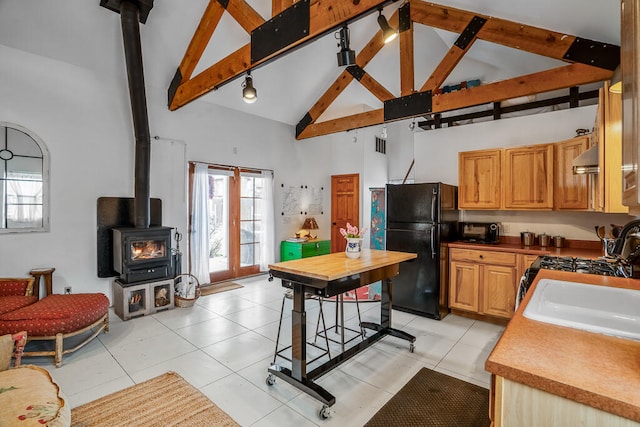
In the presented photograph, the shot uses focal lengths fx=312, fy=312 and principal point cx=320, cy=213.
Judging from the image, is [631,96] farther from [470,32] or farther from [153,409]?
[470,32]

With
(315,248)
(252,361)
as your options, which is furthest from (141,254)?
(315,248)

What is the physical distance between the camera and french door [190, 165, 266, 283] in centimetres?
556

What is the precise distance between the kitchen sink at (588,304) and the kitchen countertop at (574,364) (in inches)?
9.0

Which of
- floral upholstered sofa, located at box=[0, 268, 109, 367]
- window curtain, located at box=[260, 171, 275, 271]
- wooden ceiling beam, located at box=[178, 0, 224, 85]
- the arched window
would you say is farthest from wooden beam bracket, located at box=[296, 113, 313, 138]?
floral upholstered sofa, located at box=[0, 268, 109, 367]

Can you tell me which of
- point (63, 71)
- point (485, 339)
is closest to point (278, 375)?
point (485, 339)

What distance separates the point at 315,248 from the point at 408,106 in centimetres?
346

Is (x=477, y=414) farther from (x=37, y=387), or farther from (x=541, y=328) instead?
(x=37, y=387)

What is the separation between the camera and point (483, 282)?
3760 millimetres

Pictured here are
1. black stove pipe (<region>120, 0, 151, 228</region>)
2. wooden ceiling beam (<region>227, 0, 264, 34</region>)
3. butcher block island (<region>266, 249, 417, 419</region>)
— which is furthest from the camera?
black stove pipe (<region>120, 0, 151, 228</region>)

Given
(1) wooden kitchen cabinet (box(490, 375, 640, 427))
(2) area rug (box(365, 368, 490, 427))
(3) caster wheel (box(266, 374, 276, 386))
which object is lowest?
(2) area rug (box(365, 368, 490, 427))

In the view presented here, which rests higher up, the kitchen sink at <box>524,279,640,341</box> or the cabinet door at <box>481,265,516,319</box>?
the kitchen sink at <box>524,279,640,341</box>

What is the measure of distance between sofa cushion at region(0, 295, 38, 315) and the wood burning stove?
0.91 meters

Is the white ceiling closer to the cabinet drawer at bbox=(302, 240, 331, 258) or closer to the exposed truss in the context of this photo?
the exposed truss

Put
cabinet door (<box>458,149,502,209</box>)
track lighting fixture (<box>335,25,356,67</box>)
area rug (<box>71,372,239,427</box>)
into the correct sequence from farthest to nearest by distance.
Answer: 1. cabinet door (<box>458,149,502,209</box>)
2. track lighting fixture (<box>335,25,356,67</box>)
3. area rug (<box>71,372,239,427</box>)
